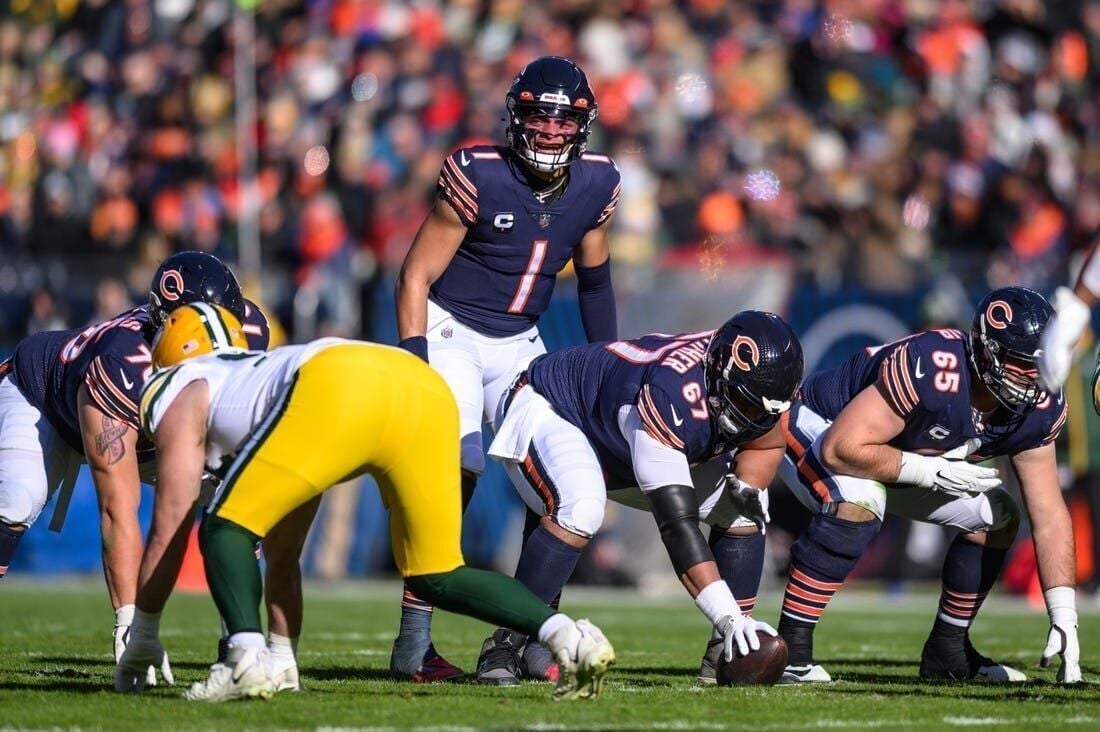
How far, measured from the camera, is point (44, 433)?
7.50m

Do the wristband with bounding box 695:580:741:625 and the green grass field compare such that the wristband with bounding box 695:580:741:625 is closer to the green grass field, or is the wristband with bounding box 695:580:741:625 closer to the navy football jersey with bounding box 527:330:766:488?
the green grass field

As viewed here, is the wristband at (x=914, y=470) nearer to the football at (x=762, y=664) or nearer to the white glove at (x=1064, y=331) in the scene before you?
the football at (x=762, y=664)

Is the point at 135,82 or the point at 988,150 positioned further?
the point at 135,82

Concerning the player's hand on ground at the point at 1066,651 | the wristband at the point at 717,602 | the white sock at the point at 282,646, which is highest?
the wristband at the point at 717,602

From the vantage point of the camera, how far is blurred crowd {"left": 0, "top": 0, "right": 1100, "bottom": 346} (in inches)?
590

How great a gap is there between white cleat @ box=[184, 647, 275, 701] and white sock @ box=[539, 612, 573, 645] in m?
0.85

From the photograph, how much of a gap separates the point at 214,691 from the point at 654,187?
1039 centimetres

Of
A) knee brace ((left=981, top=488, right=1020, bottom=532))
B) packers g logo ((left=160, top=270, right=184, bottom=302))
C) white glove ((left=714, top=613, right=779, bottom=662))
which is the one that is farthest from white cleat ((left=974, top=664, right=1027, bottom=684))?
packers g logo ((left=160, top=270, right=184, bottom=302))

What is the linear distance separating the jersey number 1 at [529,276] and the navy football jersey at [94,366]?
1.13m

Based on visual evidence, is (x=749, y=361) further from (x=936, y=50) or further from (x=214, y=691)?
(x=936, y=50)

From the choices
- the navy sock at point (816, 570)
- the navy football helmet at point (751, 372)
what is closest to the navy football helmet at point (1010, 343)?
the navy sock at point (816, 570)

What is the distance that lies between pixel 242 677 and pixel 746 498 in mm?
2533

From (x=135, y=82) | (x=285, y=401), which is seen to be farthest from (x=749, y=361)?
(x=135, y=82)

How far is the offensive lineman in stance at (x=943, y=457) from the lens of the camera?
7051mm
